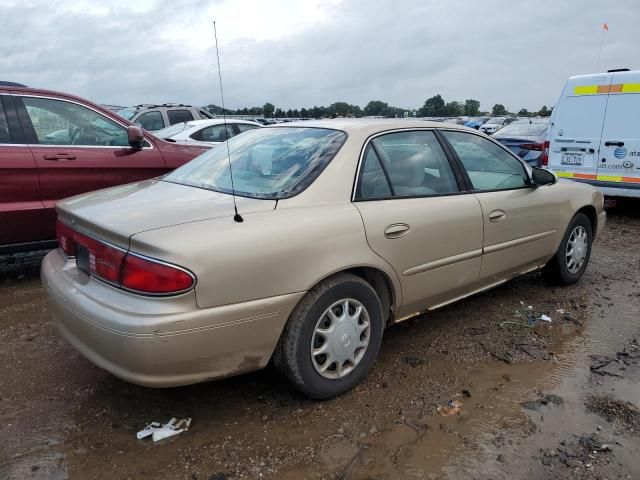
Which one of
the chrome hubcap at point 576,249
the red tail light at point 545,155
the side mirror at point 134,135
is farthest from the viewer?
the red tail light at point 545,155

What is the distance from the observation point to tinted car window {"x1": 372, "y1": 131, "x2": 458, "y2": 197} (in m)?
3.23

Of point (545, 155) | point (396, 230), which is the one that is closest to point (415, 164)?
point (396, 230)

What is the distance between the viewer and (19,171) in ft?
14.9

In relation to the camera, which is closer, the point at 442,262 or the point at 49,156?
the point at 442,262

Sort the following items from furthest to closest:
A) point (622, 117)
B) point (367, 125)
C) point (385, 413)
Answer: point (622, 117), point (367, 125), point (385, 413)

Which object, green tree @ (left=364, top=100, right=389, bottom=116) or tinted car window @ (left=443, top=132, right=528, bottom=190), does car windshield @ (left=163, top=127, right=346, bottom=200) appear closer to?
tinted car window @ (left=443, top=132, right=528, bottom=190)

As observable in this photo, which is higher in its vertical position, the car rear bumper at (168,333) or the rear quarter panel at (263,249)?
the rear quarter panel at (263,249)

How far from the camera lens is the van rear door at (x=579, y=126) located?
7434mm

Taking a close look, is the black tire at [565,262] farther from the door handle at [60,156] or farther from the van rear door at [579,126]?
the door handle at [60,156]

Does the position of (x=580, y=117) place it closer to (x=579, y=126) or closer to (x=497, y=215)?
(x=579, y=126)

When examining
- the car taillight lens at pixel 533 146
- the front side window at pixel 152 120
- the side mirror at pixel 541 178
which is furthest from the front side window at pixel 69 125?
the front side window at pixel 152 120

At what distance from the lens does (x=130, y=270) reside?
236 centimetres

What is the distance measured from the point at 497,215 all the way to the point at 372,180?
114 centimetres

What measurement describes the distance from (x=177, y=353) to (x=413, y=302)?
5.10 feet
